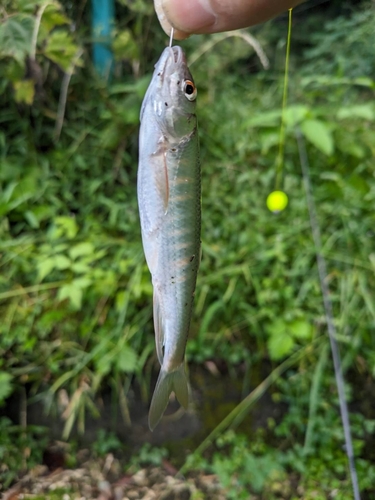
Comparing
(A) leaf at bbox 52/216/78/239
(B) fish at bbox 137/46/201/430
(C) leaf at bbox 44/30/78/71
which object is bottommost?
(A) leaf at bbox 52/216/78/239

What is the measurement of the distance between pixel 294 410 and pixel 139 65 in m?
2.22

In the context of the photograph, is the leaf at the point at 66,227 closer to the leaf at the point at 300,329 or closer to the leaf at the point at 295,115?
the leaf at the point at 300,329

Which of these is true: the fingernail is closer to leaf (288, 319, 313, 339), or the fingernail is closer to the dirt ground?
leaf (288, 319, 313, 339)

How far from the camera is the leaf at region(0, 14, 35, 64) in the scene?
186 cm

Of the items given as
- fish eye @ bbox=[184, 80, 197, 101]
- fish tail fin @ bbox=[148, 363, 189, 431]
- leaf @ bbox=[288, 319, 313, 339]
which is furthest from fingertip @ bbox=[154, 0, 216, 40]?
leaf @ bbox=[288, 319, 313, 339]

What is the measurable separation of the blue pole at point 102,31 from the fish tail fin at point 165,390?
7.16ft

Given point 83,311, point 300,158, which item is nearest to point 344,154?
point 300,158

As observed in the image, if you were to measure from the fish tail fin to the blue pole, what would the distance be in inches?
85.9

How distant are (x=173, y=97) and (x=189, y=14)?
0.17 m

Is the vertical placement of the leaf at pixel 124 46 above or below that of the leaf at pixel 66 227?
above

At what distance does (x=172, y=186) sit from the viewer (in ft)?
3.08

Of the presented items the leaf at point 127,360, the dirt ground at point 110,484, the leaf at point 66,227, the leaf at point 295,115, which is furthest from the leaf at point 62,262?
the leaf at point 295,115

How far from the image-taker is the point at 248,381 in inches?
79.8

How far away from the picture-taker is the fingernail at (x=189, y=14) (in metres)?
0.87
